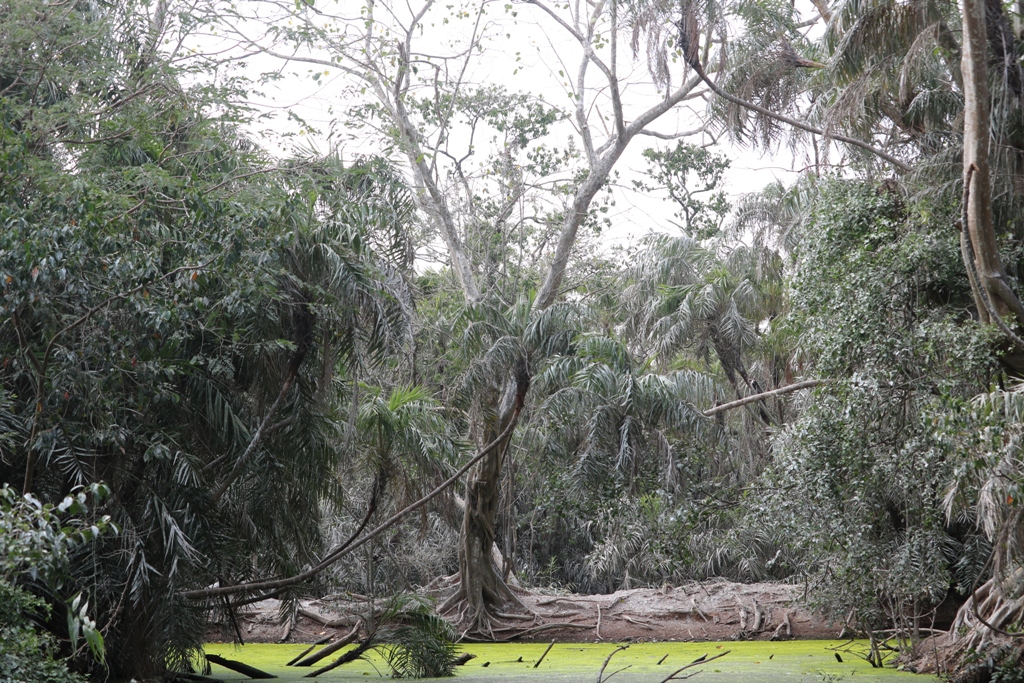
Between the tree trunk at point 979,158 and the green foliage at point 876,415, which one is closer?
the tree trunk at point 979,158

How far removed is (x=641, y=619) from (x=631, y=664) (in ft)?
15.0

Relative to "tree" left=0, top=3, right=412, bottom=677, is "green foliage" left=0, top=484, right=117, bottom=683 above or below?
below

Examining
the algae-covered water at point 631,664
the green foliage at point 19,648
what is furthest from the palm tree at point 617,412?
the green foliage at point 19,648

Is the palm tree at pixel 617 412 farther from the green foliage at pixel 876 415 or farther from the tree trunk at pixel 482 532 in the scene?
the green foliage at pixel 876 415

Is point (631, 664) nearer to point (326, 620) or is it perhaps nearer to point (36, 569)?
point (326, 620)

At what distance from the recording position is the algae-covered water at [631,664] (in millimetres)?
9164

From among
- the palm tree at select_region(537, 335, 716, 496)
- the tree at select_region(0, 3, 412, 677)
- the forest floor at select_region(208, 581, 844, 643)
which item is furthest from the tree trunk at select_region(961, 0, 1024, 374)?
the forest floor at select_region(208, 581, 844, 643)

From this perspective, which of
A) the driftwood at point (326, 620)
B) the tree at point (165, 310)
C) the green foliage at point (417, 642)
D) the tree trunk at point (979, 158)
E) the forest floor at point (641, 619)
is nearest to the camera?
the tree at point (165, 310)

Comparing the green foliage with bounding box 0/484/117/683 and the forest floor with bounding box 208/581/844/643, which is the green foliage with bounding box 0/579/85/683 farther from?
the forest floor with bounding box 208/581/844/643

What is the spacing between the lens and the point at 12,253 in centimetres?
600

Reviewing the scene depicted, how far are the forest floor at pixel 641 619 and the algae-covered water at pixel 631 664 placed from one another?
0.46m

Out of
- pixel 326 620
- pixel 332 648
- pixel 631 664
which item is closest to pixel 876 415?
pixel 631 664

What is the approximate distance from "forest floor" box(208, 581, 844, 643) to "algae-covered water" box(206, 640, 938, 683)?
1.52 ft

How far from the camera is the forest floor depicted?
1478 centimetres
